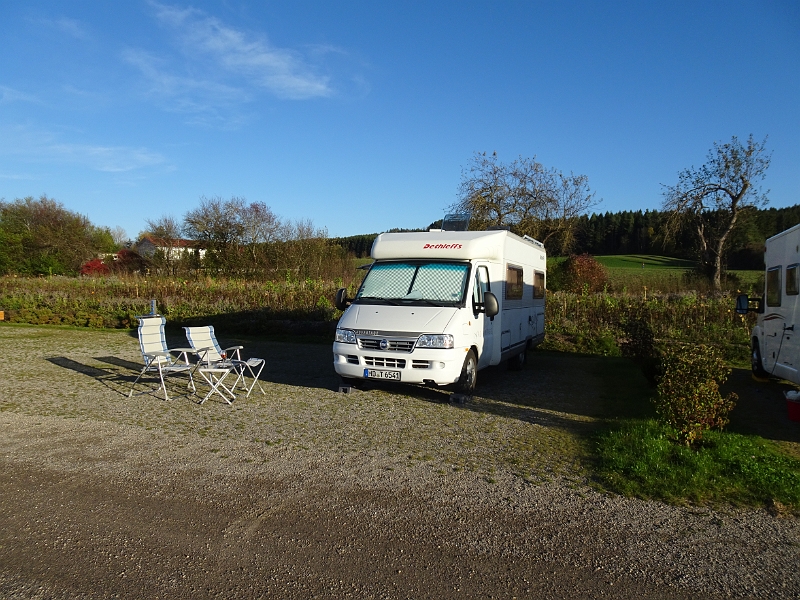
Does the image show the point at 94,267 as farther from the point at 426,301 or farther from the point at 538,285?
the point at 426,301

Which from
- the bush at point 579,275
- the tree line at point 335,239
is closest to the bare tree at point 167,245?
the tree line at point 335,239

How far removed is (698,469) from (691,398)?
37.2 inches

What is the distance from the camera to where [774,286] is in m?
9.56

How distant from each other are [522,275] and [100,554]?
373 inches

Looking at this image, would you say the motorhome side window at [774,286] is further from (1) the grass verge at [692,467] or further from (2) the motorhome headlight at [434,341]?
(2) the motorhome headlight at [434,341]

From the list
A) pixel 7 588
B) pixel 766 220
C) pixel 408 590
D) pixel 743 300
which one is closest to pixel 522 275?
pixel 743 300

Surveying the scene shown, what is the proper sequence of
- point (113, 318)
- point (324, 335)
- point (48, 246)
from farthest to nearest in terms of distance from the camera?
1. point (48, 246)
2. point (113, 318)
3. point (324, 335)

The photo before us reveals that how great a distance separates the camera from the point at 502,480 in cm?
560

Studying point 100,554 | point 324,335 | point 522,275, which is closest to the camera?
point 100,554

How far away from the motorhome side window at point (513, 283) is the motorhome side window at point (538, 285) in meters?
1.48

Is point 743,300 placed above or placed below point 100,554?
above

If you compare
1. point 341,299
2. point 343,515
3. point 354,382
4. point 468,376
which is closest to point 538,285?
point 468,376

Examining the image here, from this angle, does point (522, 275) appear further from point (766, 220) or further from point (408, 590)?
point (766, 220)

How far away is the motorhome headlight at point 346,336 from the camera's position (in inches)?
357
